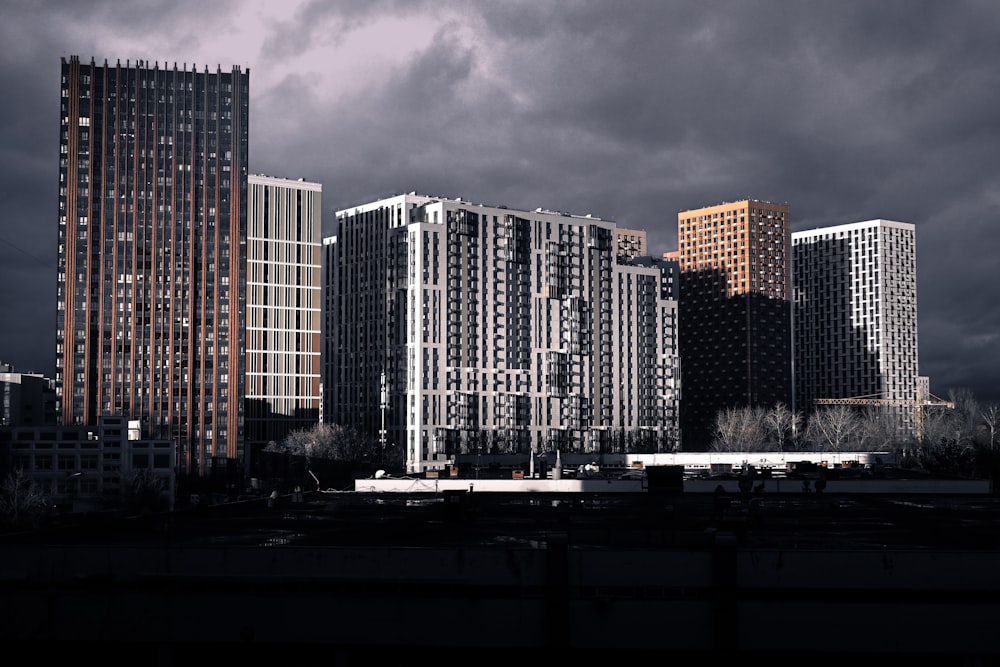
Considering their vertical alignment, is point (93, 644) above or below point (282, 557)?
below

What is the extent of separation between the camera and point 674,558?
66.6 metres

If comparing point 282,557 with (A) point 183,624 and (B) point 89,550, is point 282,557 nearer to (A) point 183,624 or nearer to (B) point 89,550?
(A) point 183,624

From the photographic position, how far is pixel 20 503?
177750 millimetres


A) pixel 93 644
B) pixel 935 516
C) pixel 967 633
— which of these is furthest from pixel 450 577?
pixel 935 516

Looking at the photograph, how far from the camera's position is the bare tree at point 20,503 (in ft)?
540

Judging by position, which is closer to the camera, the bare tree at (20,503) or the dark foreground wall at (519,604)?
the dark foreground wall at (519,604)

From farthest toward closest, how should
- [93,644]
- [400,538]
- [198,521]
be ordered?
[198,521]
[400,538]
[93,644]

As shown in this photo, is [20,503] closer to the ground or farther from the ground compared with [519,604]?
closer to the ground

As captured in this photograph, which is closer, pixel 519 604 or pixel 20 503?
pixel 519 604

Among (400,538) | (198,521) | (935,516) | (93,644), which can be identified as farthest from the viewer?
(935,516)

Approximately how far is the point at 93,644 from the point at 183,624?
18.1 feet

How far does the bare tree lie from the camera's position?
164613 millimetres

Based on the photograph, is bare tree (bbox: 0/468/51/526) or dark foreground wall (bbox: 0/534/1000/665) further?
bare tree (bbox: 0/468/51/526)

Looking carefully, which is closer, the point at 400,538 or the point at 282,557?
the point at 282,557
